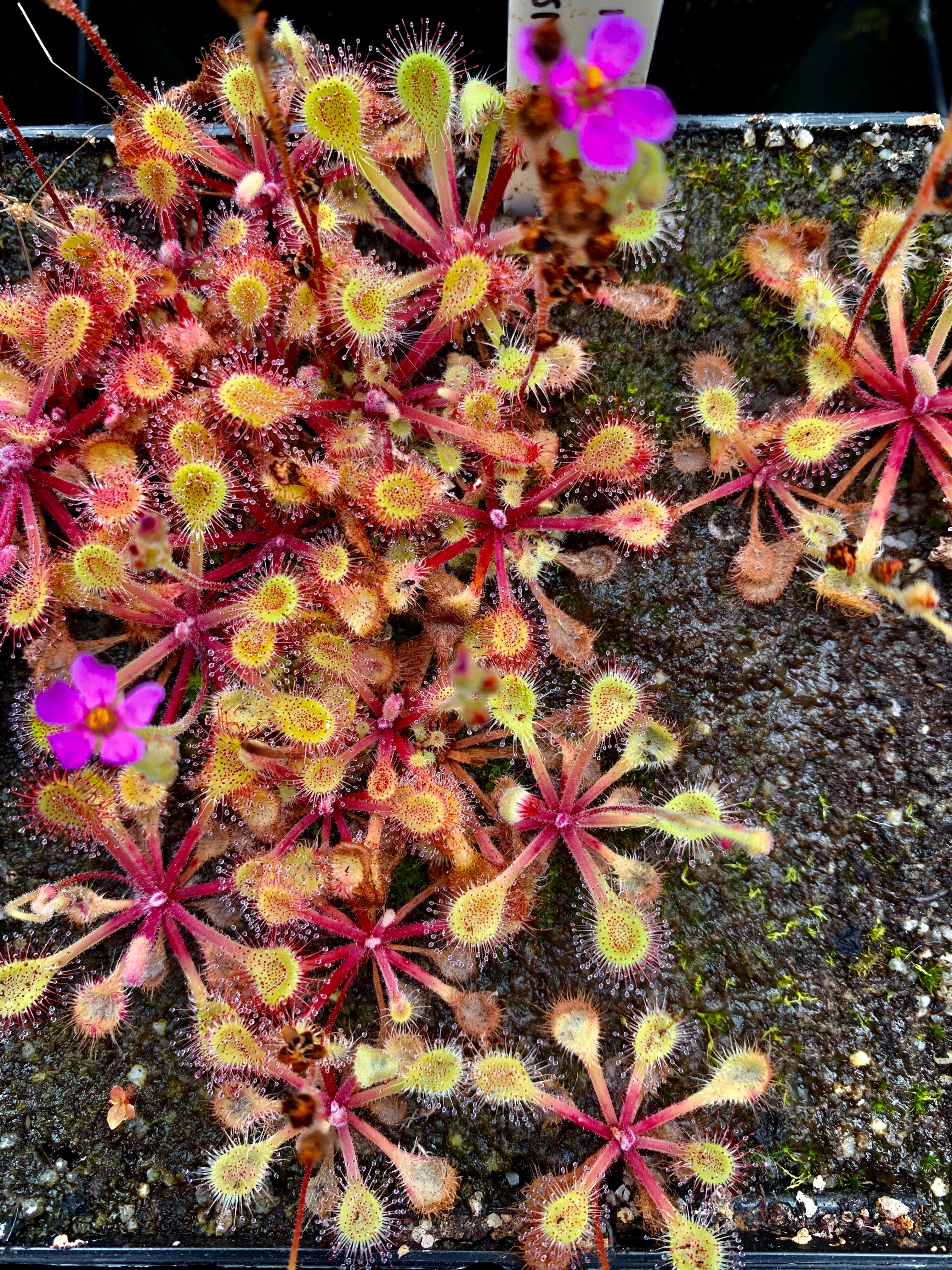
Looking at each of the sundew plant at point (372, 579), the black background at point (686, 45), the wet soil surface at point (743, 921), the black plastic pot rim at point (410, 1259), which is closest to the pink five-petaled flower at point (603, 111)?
the sundew plant at point (372, 579)

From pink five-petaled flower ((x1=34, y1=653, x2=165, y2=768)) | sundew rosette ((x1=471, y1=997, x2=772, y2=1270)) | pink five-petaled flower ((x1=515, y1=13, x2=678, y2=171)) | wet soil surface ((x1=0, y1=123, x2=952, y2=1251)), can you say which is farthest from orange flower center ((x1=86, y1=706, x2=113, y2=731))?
pink five-petaled flower ((x1=515, y1=13, x2=678, y2=171))

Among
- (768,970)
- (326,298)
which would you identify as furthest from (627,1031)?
(326,298)

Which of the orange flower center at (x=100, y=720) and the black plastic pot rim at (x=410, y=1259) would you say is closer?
the orange flower center at (x=100, y=720)

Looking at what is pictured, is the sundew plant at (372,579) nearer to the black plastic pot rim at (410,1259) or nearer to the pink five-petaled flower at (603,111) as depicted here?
the black plastic pot rim at (410,1259)

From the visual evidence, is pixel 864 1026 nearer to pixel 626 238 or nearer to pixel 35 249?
pixel 626 238

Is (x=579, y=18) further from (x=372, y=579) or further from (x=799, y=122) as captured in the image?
(x=372, y=579)

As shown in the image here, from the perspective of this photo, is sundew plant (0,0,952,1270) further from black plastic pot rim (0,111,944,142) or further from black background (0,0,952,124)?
black background (0,0,952,124)

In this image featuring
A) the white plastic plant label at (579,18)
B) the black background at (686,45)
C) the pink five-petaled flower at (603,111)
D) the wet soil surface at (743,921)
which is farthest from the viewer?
the black background at (686,45)

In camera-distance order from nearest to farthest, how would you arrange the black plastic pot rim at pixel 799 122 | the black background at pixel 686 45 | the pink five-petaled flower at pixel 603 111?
the pink five-petaled flower at pixel 603 111 < the black plastic pot rim at pixel 799 122 < the black background at pixel 686 45
